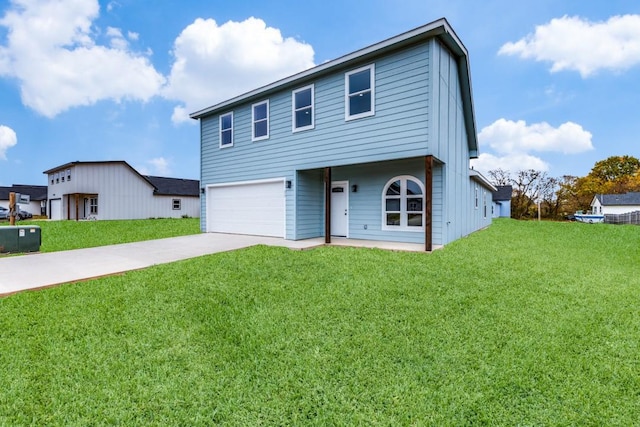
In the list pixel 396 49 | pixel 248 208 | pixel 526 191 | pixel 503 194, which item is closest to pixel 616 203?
pixel 526 191

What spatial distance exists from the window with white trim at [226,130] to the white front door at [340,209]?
4.68 m

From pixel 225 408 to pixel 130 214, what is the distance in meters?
26.7

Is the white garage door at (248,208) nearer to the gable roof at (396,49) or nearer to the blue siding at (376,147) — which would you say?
the blue siding at (376,147)

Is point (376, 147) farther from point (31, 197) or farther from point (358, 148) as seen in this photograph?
point (31, 197)

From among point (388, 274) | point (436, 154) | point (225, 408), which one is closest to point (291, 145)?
point (436, 154)

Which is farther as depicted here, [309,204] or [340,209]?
[340,209]

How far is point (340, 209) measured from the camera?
10297 mm

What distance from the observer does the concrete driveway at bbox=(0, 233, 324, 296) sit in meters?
4.97

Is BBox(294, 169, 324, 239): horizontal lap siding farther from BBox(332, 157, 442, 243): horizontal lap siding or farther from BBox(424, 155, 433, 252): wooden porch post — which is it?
BBox(424, 155, 433, 252): wooden porch post

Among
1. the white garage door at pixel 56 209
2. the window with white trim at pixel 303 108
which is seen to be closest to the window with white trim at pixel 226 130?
the window with white trim at pixel 303 108

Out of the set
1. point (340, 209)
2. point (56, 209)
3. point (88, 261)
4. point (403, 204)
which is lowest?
point (88, 261)

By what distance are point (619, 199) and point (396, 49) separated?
141 ft

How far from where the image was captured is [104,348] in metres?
2.97

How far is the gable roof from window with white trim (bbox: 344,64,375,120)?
307 millimetres
